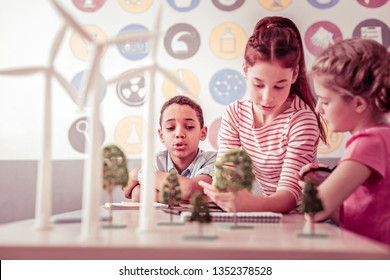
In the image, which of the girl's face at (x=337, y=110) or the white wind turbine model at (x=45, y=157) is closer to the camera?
the white wind turbine model at (x=45, y=157)

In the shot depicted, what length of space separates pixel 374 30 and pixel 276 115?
88 cm

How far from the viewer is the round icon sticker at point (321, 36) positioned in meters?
2.28

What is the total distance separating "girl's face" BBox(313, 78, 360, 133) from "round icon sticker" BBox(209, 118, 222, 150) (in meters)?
1.06

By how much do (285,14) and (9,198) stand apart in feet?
4.71

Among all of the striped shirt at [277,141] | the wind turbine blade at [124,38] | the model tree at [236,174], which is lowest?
the model tree at [236,174]

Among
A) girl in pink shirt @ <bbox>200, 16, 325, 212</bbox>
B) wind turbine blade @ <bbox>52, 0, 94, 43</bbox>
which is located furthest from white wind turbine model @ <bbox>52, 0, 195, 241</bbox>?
girl in pink shirt @ <bbox>200, 16, 325, 212</bbox>

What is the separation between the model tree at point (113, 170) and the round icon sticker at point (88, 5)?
4.89ft

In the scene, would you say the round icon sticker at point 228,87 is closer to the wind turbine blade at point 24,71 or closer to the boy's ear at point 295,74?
the boy's ear at point 295,74

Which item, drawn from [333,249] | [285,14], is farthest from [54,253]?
[285,14]

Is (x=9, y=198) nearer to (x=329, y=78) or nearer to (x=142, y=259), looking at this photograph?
(x=329, y=78)

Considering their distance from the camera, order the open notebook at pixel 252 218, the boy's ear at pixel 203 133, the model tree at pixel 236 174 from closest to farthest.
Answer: the model tree at pixel 236 174, the open notebook at pixel 252 218, the boy's ear at pixel 203 133

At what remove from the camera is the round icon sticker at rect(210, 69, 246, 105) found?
7.56 ft

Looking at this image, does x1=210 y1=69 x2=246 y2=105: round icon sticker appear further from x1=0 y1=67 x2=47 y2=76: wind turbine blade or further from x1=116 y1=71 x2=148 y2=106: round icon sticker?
x1=0 y1=67 x2=47 y2=76: wind turbine blade

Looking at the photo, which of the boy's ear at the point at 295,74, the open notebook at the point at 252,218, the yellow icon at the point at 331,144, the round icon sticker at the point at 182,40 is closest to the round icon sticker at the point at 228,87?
the round icon sticker at the point at 182,40
